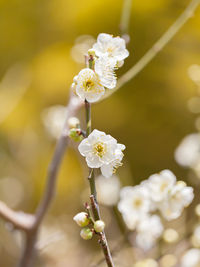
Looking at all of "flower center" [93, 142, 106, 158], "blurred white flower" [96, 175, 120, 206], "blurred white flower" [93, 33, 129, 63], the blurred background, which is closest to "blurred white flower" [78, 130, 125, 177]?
"flower center" [93, 142, 106, 158]

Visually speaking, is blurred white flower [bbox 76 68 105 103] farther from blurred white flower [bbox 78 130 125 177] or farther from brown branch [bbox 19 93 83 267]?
brown branch [bbox 19 93 83 267]

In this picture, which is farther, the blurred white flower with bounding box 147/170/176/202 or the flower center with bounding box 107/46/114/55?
the blurred white flower with bounding box 147/170/176/202

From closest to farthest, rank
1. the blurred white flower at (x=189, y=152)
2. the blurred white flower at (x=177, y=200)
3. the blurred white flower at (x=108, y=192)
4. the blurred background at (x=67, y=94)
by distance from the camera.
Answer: the blurred white flower at (x=177, y=200)
the blurred white flower at (x=189, y=152)
the blurred white flower at (x=108, y=192)
the blurred background at (x=67, y=94)

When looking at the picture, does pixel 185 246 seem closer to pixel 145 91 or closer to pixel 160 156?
pixel 160 156

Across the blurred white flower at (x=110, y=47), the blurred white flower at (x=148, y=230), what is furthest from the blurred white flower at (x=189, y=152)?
the blurred white flower at (x=110, y=47)

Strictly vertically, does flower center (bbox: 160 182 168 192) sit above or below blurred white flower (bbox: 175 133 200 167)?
below

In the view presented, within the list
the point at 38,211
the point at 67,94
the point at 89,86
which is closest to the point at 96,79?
the point at 89,86

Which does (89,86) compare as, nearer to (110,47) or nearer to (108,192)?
(110,47)

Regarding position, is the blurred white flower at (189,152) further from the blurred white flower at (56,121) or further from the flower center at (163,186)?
the blurred white flower at (56,121)
